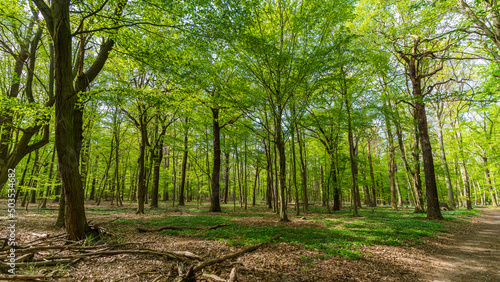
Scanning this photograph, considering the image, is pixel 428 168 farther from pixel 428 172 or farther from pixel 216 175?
pixel 216 175

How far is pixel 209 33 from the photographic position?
660 cm

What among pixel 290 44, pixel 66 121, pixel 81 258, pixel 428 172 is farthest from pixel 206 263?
pixel 428 172

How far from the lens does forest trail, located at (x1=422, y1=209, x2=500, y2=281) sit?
4.58 metres

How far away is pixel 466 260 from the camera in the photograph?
18.5 feet

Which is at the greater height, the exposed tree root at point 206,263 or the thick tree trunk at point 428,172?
the thick tree trunk at point 428,172

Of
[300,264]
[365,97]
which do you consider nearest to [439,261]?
[300,264]

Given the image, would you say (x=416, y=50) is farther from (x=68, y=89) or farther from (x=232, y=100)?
(x=68, y=89)

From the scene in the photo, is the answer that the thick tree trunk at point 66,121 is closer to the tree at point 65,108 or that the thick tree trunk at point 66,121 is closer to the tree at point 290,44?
the tree at point 65,108

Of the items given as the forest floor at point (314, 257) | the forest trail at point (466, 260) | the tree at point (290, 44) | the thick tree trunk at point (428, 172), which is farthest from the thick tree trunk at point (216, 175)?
the thick tree trunk at point (428, 172)

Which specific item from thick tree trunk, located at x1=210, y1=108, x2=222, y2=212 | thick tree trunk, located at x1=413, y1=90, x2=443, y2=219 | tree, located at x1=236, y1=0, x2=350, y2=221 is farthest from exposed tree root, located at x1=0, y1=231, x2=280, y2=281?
thick tree trunk, located at x1=413, y1=90, x2=443, y2=219

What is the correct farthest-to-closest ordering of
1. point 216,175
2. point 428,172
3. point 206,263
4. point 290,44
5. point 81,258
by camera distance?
point 216,175 < point 428,172 < point 290,44 < point 81,258 < point 206,263

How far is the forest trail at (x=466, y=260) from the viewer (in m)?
4.58

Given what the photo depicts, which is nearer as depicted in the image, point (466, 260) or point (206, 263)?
point (206, 263)

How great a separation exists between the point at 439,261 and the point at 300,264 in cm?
412
